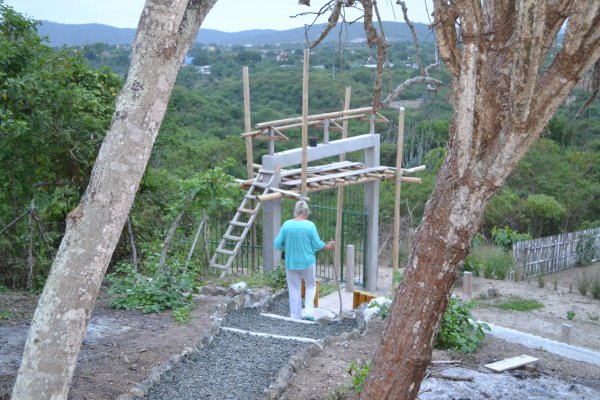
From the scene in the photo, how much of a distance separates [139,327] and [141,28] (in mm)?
4124

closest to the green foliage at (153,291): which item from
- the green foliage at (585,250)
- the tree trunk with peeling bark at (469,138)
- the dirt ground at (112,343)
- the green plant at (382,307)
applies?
the dirt ground at (112,343)

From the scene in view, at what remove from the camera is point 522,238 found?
18000 millimetres

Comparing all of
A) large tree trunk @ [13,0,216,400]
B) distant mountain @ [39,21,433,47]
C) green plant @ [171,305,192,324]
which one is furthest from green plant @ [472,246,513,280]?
distant mountain @ [39,21,433,47]

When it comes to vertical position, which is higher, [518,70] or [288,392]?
[518,70]

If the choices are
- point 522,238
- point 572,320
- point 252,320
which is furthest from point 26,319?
point 522,238

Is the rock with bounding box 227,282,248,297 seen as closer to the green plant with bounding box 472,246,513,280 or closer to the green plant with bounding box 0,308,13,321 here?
the green plant with bounding box 0,308,13,321

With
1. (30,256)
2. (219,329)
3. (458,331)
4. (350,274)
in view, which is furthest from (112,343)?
(350,274)

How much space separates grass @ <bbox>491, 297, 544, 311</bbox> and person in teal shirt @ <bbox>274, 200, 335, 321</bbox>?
530 centimetres

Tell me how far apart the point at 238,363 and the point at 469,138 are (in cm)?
375

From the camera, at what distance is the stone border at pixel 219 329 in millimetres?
5835

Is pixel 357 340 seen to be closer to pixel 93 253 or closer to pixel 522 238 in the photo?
pixel 93 253

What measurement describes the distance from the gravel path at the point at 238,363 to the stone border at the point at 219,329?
0.19 feet

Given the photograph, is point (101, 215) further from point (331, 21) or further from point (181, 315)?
point (181, 315)

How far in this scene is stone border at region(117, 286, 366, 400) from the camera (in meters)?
5.84
